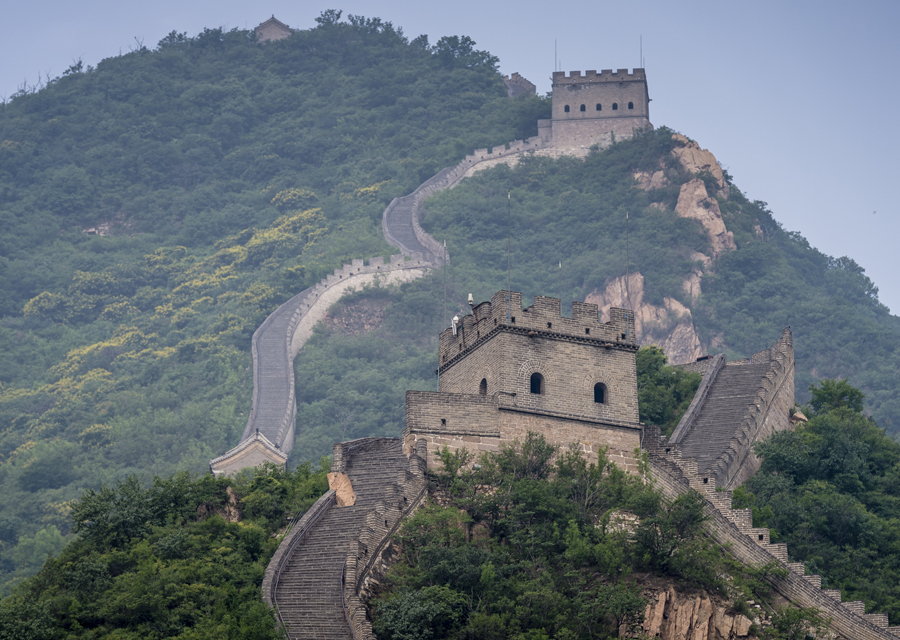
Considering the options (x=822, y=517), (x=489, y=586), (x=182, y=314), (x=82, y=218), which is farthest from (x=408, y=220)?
(x=489, y=586)

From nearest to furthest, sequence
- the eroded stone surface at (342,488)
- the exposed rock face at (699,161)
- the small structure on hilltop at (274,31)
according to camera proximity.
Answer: the eroded stone surface at (342,488), the exposed rock face at (699,161), the small structure on hilltop at (274,31)

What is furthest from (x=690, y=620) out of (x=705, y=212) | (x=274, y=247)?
(x=274, y=247)

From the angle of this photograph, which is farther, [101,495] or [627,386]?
[627,386]

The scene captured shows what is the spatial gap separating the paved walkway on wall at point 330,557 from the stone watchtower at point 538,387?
120 centimetres

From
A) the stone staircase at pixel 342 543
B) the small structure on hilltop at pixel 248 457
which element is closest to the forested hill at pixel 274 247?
the small structure on hilltop at pixel 248 457

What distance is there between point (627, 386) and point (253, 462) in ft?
59.7

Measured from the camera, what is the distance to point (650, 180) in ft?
329

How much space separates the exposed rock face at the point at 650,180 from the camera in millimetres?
99125

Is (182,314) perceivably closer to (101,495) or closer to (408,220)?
(408,220)

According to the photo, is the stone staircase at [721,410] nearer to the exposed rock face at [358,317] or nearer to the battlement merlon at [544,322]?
the battlement merlon at [544,322]

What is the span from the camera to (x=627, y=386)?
42.1m

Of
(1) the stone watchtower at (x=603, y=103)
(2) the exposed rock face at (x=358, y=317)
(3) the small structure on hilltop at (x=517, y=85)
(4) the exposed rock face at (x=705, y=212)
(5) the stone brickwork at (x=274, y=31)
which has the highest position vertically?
(5) the stone brickwork at (x=274, y=31)

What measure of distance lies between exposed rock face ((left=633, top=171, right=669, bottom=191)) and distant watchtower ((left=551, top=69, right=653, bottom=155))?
15.1 feet

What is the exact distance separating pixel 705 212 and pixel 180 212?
42.3m
